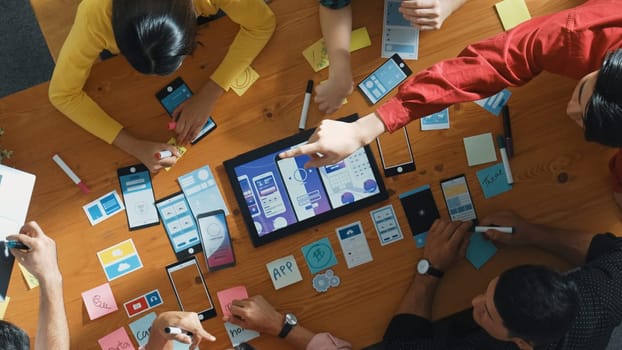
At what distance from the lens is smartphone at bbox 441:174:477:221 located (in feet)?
5.21

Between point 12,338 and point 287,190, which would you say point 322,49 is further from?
point 12,338

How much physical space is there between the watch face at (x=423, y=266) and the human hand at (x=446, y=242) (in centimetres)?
1

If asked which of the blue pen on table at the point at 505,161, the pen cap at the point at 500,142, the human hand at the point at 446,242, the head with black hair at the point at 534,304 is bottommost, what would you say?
the head with black hair at the point at 534,304

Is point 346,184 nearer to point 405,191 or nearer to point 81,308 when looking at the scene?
point 405,191

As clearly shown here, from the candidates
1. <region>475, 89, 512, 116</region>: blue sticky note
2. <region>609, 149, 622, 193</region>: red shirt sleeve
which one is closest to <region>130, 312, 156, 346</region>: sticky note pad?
<region>475, 89, 512, 116</region>: blue sticky note

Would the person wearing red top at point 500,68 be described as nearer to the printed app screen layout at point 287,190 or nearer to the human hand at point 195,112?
the printed app screen layout at point 287,190

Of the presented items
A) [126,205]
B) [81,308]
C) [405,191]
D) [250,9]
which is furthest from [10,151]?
[405,191]

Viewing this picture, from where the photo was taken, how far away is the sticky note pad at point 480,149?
1.59 meters

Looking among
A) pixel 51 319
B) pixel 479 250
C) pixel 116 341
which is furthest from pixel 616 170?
pixel 51 319

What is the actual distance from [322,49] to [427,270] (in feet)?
2.18

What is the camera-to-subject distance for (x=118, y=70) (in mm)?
1574

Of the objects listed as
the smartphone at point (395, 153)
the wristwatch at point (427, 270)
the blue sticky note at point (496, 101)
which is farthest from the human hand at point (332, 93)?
the wristwatch at point (427, 270)

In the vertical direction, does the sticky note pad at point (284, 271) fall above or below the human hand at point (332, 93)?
below

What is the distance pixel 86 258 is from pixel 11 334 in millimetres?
312
